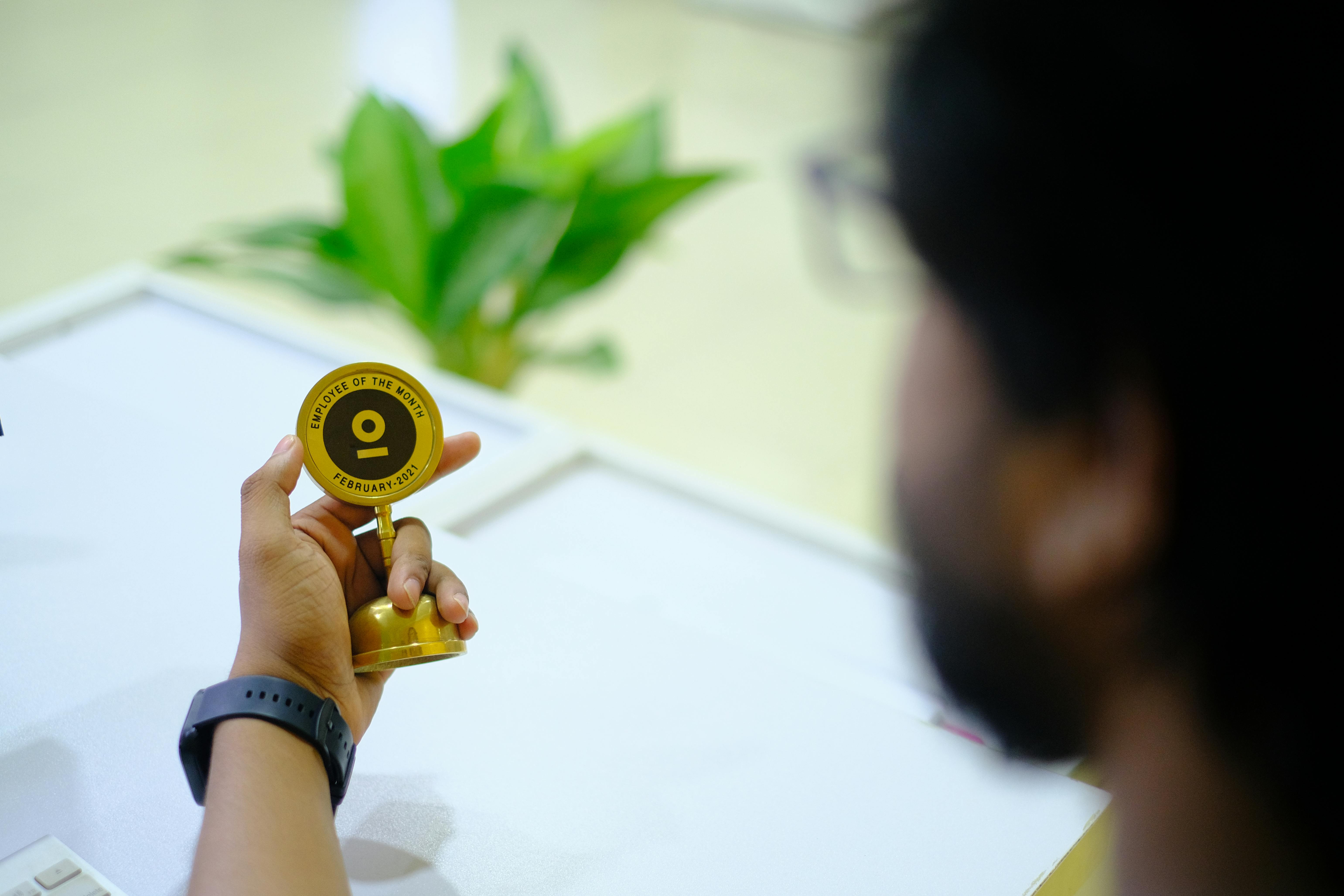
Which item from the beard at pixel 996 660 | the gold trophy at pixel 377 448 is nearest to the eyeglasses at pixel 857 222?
the beard at pixel 996 660

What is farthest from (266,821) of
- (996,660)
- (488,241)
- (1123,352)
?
→ (488,241)

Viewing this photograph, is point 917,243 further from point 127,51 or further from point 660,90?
point 127,51

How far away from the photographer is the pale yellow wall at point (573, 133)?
3008 mm

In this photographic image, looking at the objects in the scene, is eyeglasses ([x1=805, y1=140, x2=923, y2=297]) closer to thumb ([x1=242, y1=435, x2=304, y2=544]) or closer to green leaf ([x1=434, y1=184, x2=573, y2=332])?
thumb ([x1=242, y1=435, x2=304, y2=544])

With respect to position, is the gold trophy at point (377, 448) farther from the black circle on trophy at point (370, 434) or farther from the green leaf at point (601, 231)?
the green leaf at point (601, 231)

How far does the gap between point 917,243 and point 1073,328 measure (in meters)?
0.08

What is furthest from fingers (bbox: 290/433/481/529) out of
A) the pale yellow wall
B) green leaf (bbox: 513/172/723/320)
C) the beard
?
green leaf (bbox: 513/172/723/320)

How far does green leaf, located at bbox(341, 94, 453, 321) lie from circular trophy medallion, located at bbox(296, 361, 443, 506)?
1186mm

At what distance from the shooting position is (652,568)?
50.6 inches

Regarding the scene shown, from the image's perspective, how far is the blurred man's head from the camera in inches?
18.8

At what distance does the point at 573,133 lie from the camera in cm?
441

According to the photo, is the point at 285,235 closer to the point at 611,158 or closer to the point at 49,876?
the point at 611,158

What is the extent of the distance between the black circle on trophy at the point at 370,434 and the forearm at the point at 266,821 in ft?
0.65

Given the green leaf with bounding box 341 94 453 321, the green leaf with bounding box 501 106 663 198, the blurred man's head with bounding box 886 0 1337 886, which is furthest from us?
the green leaf with bounding box 501 106 663 198
